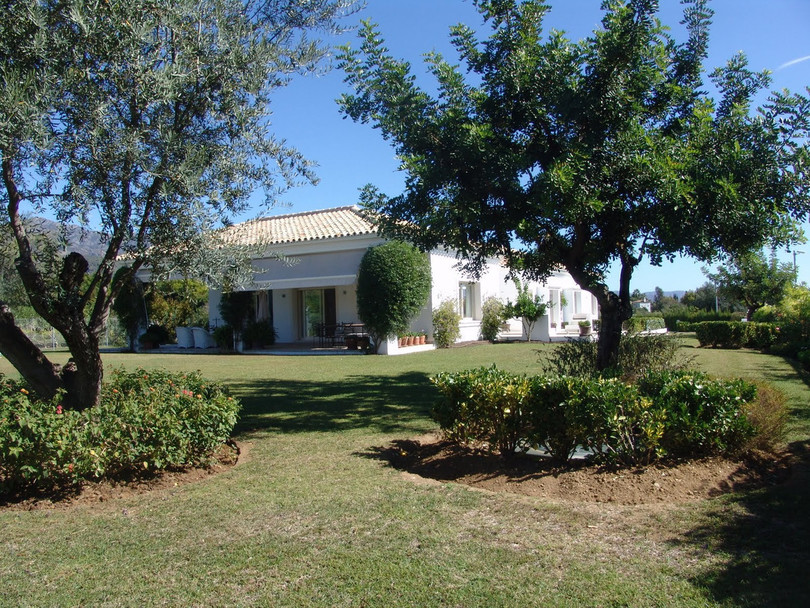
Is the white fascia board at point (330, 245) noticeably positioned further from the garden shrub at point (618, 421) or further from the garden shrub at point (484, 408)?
the garden shrub at point (618, 421)

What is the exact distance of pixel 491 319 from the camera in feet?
81.8

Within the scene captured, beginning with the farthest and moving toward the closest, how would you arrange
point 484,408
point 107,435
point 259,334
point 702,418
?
point 259,334
point 484,408
point 702,418
point 107,435

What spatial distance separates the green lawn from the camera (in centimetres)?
360

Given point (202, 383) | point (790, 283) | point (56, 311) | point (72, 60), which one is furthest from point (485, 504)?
point (790, 283)

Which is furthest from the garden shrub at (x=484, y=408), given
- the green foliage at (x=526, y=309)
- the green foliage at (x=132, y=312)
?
the green foliage at (x=132, y=312)

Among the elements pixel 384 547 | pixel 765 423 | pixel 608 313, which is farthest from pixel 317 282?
pixel 384 547

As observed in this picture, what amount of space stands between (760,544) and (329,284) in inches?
724

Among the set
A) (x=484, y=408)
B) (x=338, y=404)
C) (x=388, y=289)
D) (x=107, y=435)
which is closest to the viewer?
(x=107, y=435)

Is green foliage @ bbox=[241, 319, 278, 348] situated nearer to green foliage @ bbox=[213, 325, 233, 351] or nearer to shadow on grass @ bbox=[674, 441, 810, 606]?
green foliage @ bbox=[213, 325, 233, 351]

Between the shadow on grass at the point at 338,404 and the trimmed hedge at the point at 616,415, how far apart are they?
227 cm

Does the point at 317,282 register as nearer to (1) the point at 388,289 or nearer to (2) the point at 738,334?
(1) the point at 388,289

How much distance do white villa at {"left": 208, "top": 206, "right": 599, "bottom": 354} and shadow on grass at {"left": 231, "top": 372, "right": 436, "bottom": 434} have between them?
6692 mm

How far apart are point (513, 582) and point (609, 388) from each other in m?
2.47

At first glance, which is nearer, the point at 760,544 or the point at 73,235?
the point at 760,544
